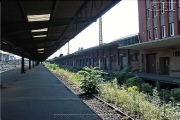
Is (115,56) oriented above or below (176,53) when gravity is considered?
above

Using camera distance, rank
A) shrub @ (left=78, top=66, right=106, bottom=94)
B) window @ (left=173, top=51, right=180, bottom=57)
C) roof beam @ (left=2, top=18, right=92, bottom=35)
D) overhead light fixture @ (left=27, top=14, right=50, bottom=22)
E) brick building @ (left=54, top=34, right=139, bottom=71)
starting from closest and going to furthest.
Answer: overhead light fixture @ (left=27, top=14, right=50, bottom=22) < roof beam @ (left=2, top=18, right=92, bottom=35) < shrub @ (left=78, top=66, right=106, bottom=94) < window @ (left=173, top=51, right=180, bottom=57) < brick building @ (left=54, top=34, right=139, bottom=71)

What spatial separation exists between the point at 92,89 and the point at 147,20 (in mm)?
21099

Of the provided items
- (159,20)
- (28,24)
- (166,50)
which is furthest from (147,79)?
(28,24)

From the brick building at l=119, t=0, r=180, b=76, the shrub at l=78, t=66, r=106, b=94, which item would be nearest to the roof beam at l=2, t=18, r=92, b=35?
the shrub at l=78, t=66, r=106, b=94

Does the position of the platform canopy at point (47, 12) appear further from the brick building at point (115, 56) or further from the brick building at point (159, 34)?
the brick building at point (115, 56)

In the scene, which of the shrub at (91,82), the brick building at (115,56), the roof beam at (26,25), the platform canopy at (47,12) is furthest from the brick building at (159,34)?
the platform canopy at (47,12)

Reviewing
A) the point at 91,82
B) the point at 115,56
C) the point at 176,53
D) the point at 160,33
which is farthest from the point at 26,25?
the point at 115,56

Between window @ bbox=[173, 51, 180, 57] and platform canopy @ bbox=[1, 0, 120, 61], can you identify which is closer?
platform canopy @ bbox=[1, 0, 120, 61]

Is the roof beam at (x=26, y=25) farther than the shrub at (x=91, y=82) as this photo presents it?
No

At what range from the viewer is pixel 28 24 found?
13.6 m

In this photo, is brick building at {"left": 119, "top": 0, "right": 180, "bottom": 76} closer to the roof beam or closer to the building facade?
the building facade

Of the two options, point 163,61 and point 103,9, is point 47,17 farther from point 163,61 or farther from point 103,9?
point 163,61

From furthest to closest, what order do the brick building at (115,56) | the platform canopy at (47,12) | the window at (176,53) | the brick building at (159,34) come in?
1. the brick building at (115,56)
2. the brick building at (159,34)
3. the window at (176,53)
4. the platform canopy at (47,12)

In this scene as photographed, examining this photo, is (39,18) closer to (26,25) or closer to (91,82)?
(26,25)
